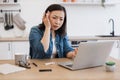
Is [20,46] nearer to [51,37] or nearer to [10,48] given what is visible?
[10,48]

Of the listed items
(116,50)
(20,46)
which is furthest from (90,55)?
(116,50)

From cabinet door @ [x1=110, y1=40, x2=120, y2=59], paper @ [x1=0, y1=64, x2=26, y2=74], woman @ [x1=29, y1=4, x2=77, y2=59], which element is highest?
woman @ [x1=29, y1=4, x2=77, y2=59]

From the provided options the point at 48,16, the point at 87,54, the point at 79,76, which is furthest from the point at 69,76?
the point at 48,16

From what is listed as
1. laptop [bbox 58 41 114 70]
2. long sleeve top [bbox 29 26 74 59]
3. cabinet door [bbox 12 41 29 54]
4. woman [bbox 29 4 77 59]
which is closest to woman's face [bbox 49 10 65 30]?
woman [bbox 29 4 77 59]

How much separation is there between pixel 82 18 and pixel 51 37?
2340 mm

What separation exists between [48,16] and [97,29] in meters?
2.54

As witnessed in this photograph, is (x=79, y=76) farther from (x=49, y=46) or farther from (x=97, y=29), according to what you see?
(x=97, y=29)

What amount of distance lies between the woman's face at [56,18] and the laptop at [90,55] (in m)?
0.52

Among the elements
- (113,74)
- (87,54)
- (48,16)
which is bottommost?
(113,74)

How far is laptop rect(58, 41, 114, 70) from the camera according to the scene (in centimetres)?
183

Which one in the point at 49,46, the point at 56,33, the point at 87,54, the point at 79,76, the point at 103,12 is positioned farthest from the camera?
the point at 103,12

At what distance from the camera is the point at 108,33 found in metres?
4.83

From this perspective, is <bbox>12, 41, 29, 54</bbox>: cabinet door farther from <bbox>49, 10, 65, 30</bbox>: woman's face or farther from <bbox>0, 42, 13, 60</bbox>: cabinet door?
<bbox>49, 10, 65, 30</bbox>: woman's face

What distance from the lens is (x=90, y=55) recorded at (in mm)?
1912
